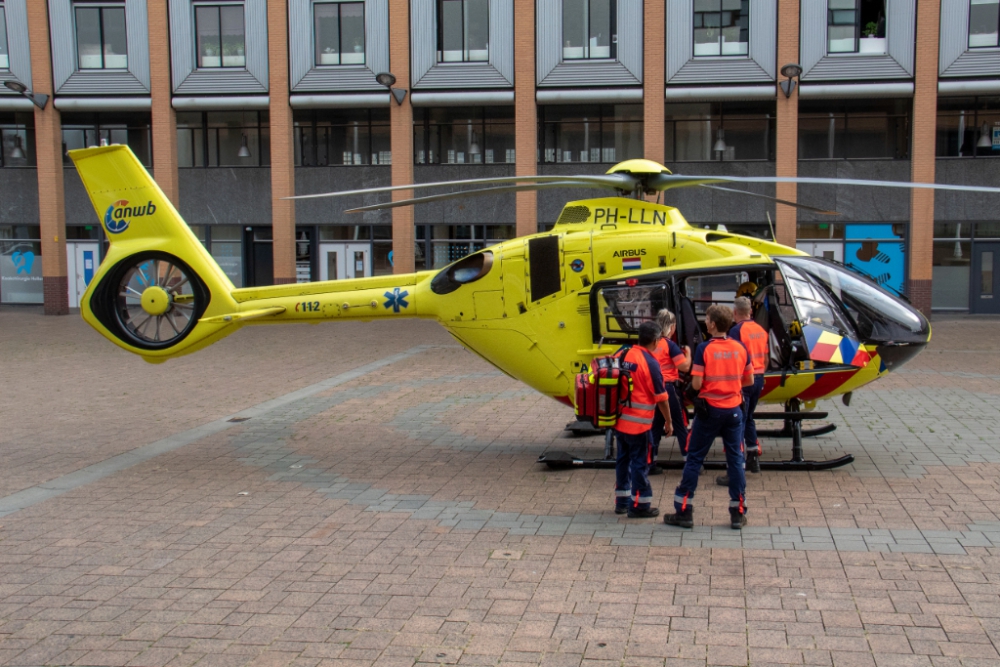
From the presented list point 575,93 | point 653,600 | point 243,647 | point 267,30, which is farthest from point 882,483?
point 267,30

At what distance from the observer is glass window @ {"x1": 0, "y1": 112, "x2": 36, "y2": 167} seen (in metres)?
29.2

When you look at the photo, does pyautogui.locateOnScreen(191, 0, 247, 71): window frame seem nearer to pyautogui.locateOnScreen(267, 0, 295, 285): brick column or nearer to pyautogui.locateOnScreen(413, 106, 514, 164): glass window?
A: pyautogui.locateOnScreen(267, 0, 295, 285): brick column

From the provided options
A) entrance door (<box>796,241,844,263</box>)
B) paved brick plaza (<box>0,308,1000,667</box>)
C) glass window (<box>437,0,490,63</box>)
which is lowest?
paved brick plaza (<box>0,308,1000,667</box>)

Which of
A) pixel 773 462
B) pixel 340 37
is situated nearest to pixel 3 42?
pixel 340 37

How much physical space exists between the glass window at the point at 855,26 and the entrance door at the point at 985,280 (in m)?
6.39

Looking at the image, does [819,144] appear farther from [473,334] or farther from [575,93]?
[473,334]

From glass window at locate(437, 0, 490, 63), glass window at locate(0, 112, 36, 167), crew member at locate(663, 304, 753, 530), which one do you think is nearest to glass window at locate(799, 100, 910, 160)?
glass window at locate(437, 0, 490, 63)

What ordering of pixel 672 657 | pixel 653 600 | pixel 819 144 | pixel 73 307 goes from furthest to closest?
pixel 73 307 < pixel 819 144 < pixel 653 600 < pixel 672 657

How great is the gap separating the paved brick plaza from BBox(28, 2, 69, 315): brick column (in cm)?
1752

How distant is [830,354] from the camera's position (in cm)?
859

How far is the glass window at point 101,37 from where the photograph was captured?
1058 inches

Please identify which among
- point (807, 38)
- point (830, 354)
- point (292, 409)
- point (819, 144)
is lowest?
point (292, 409)

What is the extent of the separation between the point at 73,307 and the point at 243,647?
27.5 meters

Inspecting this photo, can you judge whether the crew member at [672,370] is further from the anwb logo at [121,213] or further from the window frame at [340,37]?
the window frame at [340,37]
